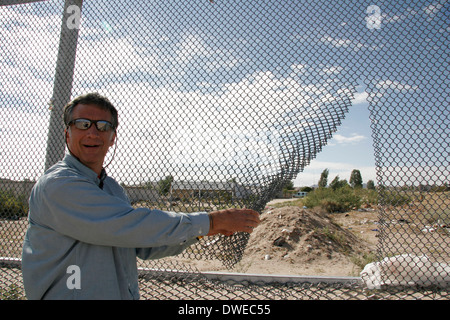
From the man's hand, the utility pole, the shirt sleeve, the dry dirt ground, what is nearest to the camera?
the shirt sleeve

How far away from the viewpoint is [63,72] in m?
3.24

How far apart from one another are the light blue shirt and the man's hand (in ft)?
0.36

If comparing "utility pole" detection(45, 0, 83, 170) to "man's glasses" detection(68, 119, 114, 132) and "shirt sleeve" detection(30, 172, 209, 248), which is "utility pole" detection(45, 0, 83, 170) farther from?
"shirt sleeve" detection(30, 172, 209, 248)

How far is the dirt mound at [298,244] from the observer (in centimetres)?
518

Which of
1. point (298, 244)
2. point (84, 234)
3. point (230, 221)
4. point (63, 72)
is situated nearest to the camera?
point (84, 234)

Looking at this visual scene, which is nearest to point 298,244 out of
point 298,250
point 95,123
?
point 298,250

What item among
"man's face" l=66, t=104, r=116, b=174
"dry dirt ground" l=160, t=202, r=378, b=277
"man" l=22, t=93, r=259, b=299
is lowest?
"dry dirt ground" l=160, t=202, r=378, b=277

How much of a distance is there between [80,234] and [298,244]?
5077mm

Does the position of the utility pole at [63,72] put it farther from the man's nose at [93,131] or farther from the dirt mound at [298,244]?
the dirt mound at [298,244]

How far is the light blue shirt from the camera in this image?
124 centimetres

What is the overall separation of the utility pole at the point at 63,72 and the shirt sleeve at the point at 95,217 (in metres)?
2.12

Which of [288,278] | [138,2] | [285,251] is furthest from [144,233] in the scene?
[285,251]

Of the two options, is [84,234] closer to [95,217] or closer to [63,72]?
[95,217]

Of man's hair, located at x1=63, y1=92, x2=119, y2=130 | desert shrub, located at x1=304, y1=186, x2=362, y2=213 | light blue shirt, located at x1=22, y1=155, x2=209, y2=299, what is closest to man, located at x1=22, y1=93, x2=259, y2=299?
light blue shirt, located at x1=22, y1=155, x2=209, y2=299
